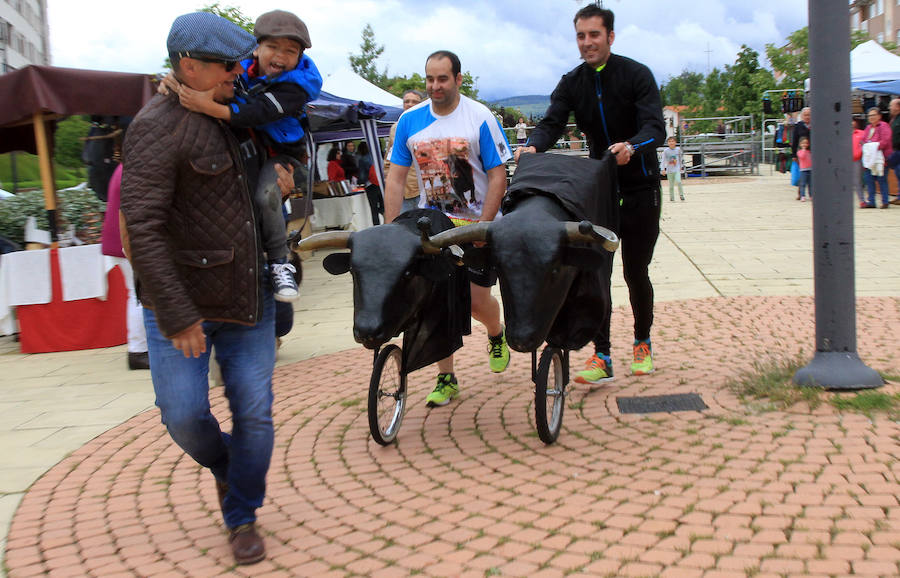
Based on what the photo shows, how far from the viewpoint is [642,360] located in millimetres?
6012

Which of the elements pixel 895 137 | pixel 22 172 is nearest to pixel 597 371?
pixel 22 172

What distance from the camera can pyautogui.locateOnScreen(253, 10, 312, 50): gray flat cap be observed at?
379 centimetres

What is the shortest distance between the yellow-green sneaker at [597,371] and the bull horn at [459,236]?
171cm

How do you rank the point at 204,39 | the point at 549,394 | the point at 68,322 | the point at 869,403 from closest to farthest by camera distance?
the point at 204,39, the point at 549,394, the point at 869,403, the point at 68,322

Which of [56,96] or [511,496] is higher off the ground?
[56,96]

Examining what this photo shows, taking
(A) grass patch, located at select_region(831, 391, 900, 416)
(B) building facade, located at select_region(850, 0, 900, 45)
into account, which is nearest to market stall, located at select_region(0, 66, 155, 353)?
(A) grass patch, located at select_region(831, 391, 900, 416)

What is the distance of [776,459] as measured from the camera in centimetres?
422

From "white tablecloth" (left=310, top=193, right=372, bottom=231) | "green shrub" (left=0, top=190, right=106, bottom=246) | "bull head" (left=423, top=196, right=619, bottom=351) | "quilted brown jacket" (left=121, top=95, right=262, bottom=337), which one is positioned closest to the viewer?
"quilted brown jacket" (left=121, top=95, right=262, bottom=337)

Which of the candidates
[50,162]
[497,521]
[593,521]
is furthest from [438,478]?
[50,162]

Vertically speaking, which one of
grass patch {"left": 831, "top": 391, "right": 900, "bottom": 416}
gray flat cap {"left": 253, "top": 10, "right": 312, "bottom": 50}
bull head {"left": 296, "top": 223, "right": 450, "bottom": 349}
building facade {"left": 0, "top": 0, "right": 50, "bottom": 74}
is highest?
building facade {"left": 0, "top": 0, "right": 50, "bottom": 74}

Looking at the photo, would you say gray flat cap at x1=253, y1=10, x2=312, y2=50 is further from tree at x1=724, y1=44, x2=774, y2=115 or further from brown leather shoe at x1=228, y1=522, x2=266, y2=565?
tree at x1=724, y1=44, x2=774, y2=115

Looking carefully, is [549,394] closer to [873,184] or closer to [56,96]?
[56,96]

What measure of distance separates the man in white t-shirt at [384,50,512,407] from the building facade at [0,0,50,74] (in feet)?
203

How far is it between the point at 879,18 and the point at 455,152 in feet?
261
